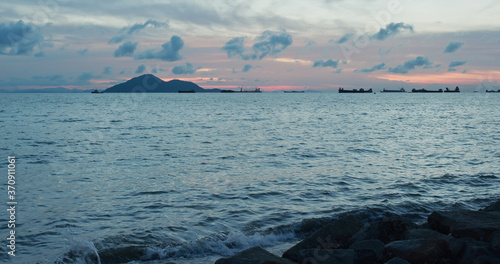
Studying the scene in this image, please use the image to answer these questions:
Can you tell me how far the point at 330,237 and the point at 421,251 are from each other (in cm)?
258

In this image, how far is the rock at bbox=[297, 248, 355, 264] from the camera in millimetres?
8562

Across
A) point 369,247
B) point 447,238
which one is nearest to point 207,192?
point 369,247

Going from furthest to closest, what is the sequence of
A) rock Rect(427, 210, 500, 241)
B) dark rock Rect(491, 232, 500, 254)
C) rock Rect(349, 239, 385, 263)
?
rock Rect(427, 210, 500, 241) → rock Rect(349, 239, 385, 263) → dark rock Rect(491, 232, 500, 254)

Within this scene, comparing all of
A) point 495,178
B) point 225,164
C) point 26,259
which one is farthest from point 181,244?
point 495,178

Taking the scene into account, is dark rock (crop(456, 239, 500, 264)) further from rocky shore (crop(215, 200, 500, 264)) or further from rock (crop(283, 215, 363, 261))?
rock (crop(283, 215, 363, 261))

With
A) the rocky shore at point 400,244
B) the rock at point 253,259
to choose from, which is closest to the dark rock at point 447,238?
the rocky shore at point 400,244

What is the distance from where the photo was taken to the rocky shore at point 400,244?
27.0ft

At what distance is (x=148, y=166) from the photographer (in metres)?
22.6

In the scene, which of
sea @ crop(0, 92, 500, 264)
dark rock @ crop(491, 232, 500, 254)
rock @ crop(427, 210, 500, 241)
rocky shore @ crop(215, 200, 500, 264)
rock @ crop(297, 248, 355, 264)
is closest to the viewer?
rocky shore @ crop(215, 200, 500, 264)

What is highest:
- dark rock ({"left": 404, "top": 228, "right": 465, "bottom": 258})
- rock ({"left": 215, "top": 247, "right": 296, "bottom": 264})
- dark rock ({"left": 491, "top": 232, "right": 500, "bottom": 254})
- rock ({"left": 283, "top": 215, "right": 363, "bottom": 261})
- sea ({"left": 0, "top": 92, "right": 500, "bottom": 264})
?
dark rock ({"left": 491, "top": 232, "right": 500, "bottom": 254})

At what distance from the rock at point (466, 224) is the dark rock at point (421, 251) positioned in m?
1.56

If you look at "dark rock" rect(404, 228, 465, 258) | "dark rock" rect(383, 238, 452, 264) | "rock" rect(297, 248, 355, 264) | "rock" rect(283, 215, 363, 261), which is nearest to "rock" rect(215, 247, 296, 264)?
"rock" rect(297, 248, 355, 264)

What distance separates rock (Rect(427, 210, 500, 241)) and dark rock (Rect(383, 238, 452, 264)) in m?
1.56

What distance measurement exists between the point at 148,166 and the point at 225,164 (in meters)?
4.57
